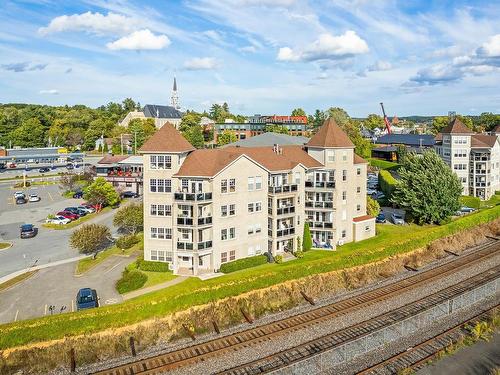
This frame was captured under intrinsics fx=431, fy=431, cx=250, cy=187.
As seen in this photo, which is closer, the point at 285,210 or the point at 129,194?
the point at 285,210

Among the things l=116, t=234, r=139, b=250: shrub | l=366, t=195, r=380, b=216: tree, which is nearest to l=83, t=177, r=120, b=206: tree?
l=116, t=234, r=139, b=250: shrub

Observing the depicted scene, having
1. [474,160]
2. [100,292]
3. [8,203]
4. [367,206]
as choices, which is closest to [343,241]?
[367,206]

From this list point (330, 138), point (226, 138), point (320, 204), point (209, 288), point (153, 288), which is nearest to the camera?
point (209, 288)

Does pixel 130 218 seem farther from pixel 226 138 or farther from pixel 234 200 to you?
pixel 226 138

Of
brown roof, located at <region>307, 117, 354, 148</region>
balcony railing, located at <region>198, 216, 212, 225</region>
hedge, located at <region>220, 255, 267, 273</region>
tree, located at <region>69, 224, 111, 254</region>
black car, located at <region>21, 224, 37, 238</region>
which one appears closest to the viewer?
balcony railing, located at <region>198, 216, 212, 225</region>

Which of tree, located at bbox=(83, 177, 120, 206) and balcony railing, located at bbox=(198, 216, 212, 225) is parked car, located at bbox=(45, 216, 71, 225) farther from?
balcony railing, located at bbox=(198, 216, 212, 225)

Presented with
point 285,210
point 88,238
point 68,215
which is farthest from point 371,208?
point 68,215

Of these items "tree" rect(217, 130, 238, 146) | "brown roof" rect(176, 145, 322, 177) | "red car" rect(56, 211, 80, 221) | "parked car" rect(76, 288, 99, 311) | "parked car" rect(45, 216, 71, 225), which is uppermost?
"tree" rect(217, 130, 238, 146)

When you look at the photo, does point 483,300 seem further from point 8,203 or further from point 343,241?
point 8,203
